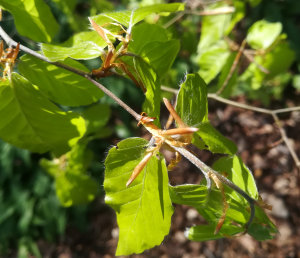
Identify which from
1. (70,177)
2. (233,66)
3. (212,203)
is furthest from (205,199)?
(70,177)

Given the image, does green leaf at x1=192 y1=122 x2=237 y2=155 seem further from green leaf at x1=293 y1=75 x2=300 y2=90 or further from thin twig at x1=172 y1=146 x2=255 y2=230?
green leaf at x1=293 y1=75 x2=300 y2=90

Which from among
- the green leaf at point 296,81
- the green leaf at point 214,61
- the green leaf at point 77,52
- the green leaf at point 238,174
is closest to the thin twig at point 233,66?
the green leaf at point 214,61

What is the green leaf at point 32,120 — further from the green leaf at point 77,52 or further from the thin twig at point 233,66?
the thin twig at point 233,66

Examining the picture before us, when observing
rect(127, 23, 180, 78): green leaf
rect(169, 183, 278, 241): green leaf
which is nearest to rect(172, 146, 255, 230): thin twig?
rect(169, 183, 278, 241): green leaf

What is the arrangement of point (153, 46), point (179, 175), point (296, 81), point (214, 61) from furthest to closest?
1. point (179, 175)
2. point (296, 81)
3. point (214, 61)
4. point (153, 46)

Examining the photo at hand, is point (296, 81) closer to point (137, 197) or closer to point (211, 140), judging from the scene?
point (211, 140)
